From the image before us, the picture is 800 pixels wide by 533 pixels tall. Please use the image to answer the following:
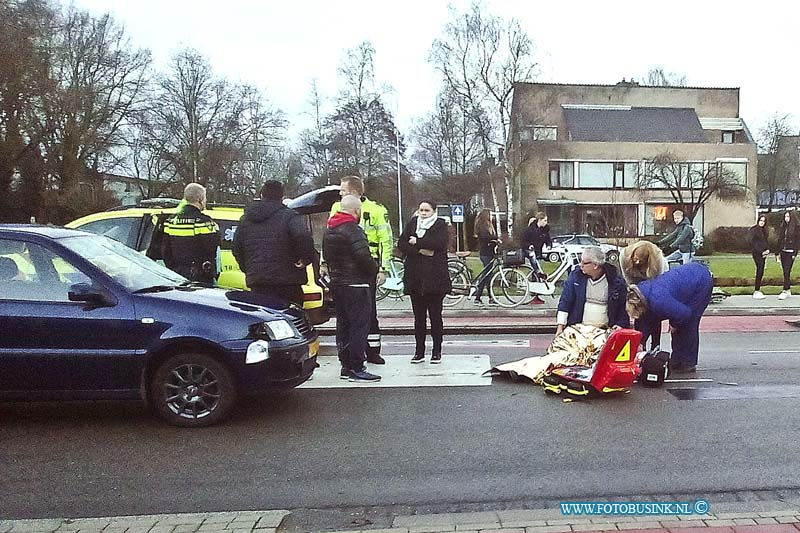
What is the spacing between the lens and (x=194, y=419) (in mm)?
5652

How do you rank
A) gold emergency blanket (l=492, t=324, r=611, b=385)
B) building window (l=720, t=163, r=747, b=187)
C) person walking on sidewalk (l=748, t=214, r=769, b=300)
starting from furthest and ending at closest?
building window (l=720, t=163, r=747, b=187)
person walking on sidewalk (l=748, t=214, r=769, b=300)
gold emergency blanket (l=492, t=324, r=611, b=385)

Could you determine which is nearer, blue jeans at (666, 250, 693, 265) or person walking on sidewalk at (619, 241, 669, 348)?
person walking on sidewalk at (619, 241, 669, 348)

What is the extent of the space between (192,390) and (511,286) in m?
8.82

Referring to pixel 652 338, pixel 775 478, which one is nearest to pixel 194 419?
pixel 775 478

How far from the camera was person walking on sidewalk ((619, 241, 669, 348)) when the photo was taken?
23.7 feet

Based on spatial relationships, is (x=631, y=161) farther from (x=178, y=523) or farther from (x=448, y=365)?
(x=178, y=523)

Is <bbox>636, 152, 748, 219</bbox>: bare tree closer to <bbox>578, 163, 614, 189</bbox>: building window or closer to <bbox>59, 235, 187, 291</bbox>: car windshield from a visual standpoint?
<bbox>578, 163, 614, 189</bbox>: building window

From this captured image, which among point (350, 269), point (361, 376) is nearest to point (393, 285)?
point (361, 376)

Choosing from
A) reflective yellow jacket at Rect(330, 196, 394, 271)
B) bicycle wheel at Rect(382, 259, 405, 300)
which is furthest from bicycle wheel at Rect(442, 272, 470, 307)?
reflective yellow jacket at Rect(330, 196, 394, 271)

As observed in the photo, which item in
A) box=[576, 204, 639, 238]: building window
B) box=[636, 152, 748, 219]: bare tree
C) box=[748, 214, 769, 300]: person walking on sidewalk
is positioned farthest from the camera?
box=[576, 204, 639, 238]: building window

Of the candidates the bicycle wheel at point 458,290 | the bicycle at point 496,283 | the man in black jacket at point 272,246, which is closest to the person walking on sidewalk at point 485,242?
the bicycle at point 496,283

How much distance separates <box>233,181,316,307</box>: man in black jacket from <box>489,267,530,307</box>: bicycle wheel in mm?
7207

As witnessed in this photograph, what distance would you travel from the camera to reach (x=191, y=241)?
26.6ft

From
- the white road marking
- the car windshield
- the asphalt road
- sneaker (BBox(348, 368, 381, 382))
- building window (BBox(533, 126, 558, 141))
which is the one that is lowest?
the asphalt road
